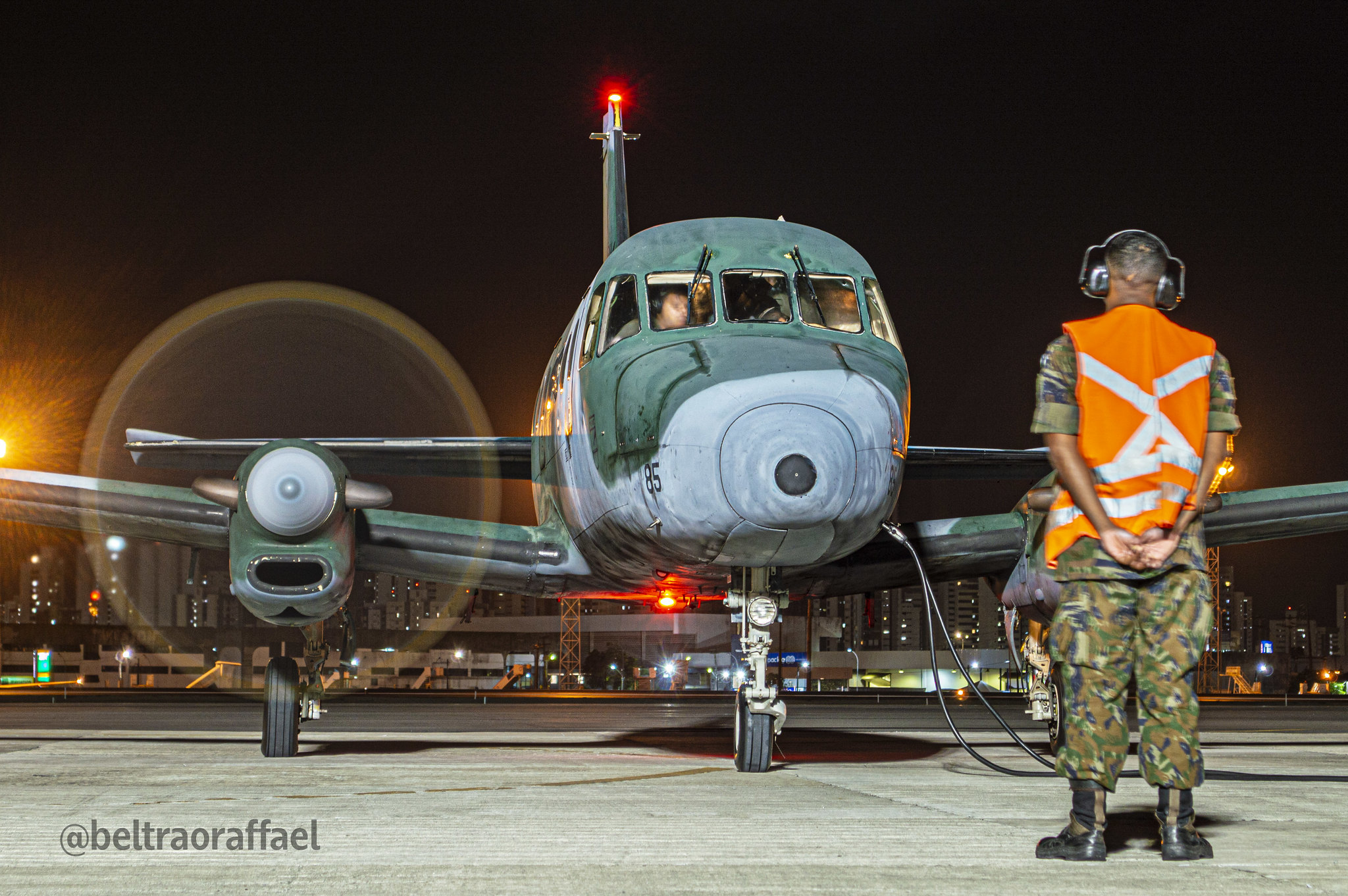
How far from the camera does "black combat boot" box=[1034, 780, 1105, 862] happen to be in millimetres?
4230

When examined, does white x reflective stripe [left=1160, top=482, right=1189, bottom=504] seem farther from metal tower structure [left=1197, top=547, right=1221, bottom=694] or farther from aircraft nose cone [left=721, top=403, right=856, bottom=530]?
metal tower structure [left=1197, top=547, right=1221, bottom=694]

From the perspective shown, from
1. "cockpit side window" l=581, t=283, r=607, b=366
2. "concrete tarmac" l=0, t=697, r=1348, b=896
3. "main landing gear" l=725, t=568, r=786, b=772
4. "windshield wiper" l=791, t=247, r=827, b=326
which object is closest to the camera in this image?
"concrete tarmac" l=0, t=697, r=1348, b=896

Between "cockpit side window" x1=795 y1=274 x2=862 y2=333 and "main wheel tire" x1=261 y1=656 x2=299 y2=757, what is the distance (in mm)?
5597

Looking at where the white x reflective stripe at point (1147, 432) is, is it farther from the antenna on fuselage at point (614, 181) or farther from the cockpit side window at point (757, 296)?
the antenna on fuselage at point (614, 181)

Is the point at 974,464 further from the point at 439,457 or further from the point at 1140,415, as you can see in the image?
the point at 1140,415

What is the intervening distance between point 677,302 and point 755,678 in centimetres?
281

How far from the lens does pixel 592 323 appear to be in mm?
9742

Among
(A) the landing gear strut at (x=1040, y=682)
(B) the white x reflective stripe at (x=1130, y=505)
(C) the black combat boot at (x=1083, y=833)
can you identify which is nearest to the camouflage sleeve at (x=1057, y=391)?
(B) the white x reflective stripe at (x=1130, y=505)

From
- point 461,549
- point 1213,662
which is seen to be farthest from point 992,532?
point 1213,662

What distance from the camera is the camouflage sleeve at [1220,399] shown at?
434 centimetres

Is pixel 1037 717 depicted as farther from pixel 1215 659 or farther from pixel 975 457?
pixel 1215 659

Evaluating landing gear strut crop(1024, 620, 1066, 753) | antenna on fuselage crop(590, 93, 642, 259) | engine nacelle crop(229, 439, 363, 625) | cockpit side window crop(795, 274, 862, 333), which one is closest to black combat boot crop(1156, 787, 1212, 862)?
cockpit side window crop(795, 274, 862, 333)

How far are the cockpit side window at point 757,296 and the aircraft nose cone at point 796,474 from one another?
6.51ft

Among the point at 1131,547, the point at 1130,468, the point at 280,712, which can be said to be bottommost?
the point at 280,712
